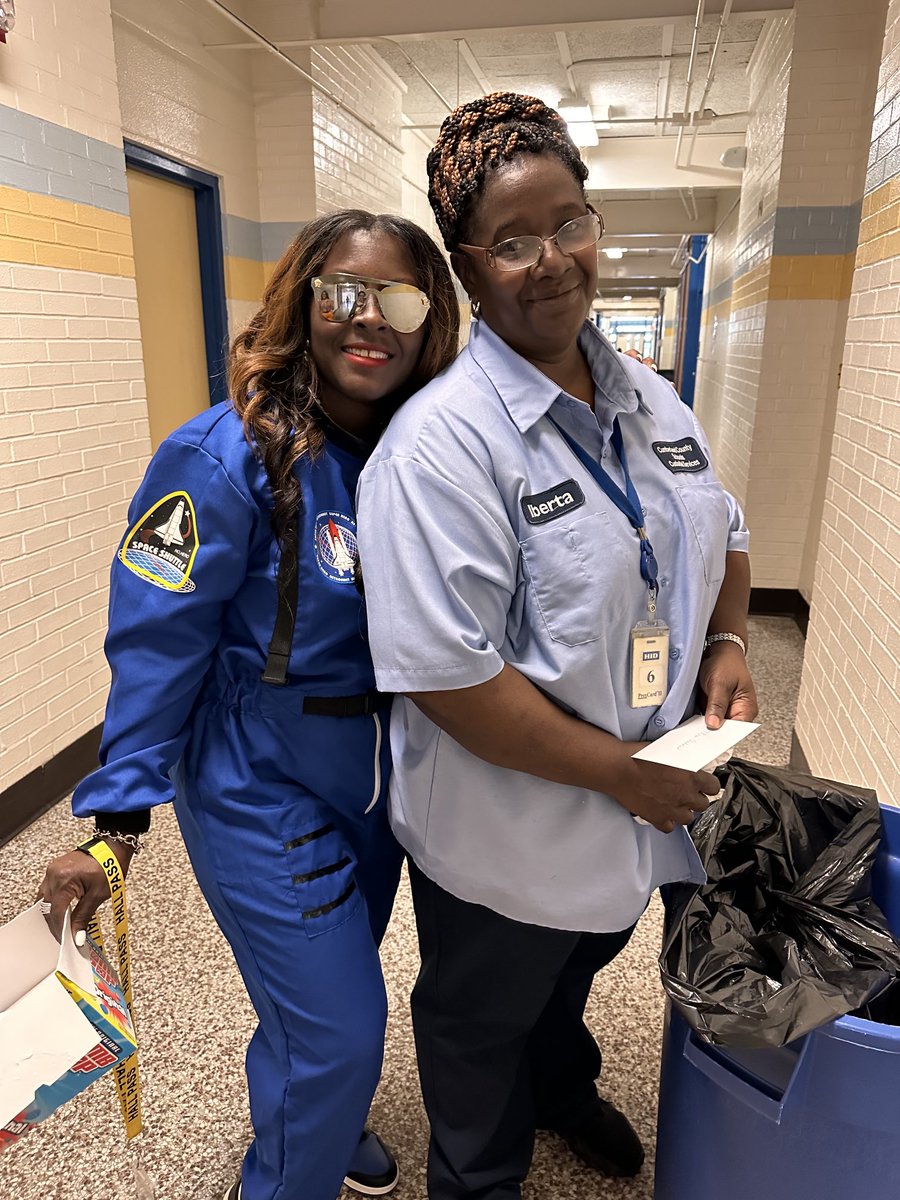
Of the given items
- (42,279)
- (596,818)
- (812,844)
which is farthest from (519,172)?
(42,279)

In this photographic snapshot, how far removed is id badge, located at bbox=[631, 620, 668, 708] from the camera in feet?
3.62

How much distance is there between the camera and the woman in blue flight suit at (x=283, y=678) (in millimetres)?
1183

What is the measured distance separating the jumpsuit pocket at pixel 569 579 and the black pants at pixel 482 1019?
464 mm

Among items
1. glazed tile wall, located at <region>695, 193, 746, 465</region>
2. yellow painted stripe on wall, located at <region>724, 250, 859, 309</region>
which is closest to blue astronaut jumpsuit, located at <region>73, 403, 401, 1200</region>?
yellow painted stripe on wall, located at <region>724, 250, 859, 309</region>

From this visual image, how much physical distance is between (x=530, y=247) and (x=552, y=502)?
12.5 inches

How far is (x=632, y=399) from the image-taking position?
3.92 ft

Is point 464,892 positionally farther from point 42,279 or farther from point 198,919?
point 42,279

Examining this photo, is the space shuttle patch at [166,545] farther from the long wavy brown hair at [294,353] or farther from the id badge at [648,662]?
the id badge at [648,662]

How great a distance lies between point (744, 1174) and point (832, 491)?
2162mm

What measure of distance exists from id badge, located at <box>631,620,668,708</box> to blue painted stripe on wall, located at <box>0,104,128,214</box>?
2.55 m

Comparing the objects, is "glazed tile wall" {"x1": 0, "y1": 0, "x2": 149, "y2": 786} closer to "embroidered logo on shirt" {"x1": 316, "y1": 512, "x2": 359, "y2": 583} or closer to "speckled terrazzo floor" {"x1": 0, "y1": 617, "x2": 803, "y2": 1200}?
"speckled terrazzo floor" {"x1": 0, "y1": 617, "x2": 803, "y2": 1200}

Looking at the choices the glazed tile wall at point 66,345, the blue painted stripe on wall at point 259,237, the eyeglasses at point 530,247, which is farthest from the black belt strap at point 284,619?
the blue painted stripe on wall at point 259,237

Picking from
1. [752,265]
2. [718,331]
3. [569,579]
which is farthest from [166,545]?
[718,331]

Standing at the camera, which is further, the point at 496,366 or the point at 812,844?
the point at 812,844
